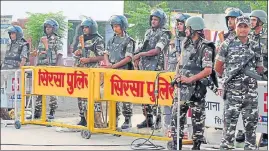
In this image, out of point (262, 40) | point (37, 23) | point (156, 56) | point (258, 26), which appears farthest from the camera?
point (37, 23)

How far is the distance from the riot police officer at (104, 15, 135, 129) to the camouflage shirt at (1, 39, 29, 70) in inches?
94.3

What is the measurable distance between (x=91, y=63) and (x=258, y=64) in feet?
11.1

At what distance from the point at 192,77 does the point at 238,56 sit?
0.61m

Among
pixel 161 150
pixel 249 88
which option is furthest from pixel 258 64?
pixel 161 150

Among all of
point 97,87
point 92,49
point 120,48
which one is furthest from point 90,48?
point 97,87

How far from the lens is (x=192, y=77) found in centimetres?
784

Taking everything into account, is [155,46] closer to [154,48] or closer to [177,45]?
[154,48]

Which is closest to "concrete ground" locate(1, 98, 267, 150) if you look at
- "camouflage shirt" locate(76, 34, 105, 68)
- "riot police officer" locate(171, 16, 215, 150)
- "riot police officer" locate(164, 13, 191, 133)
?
"riot police officer" locate(164, 13, 191, 133)

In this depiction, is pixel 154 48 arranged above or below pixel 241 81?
above

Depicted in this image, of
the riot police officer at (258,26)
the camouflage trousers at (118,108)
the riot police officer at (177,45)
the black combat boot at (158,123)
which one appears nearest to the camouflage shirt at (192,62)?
the riot police officer at (258,26)

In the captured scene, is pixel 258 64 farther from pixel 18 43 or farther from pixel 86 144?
pixel 18 43

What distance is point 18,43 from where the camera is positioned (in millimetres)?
12086

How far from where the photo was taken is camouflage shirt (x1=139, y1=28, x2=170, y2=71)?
1008cm

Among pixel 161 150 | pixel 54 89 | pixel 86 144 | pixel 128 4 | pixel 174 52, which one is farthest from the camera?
pixel 128 4
